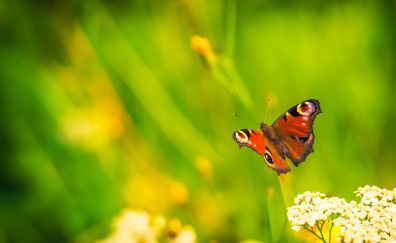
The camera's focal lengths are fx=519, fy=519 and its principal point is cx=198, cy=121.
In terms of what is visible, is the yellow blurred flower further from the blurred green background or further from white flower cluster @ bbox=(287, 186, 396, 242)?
white flower cluster @ bbox=(287, 186, 396, 242)

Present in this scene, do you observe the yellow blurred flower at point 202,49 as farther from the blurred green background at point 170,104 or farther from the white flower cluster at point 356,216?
the white flower cluster at point 356,216

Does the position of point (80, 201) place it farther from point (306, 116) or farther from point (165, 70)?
point (306, 116)

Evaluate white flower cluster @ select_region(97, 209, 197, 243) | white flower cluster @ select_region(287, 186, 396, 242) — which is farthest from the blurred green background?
white flower cluster @ select_region(287, 186, 396, 242)

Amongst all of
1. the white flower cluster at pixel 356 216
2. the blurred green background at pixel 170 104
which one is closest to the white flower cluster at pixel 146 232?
the blurred green background at pixel 170 104

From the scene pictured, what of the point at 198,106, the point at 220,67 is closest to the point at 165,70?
the point at 198,106

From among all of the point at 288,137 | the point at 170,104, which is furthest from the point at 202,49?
the point at 170,104

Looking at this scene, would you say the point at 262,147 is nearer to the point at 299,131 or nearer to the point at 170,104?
the point at 299,131
